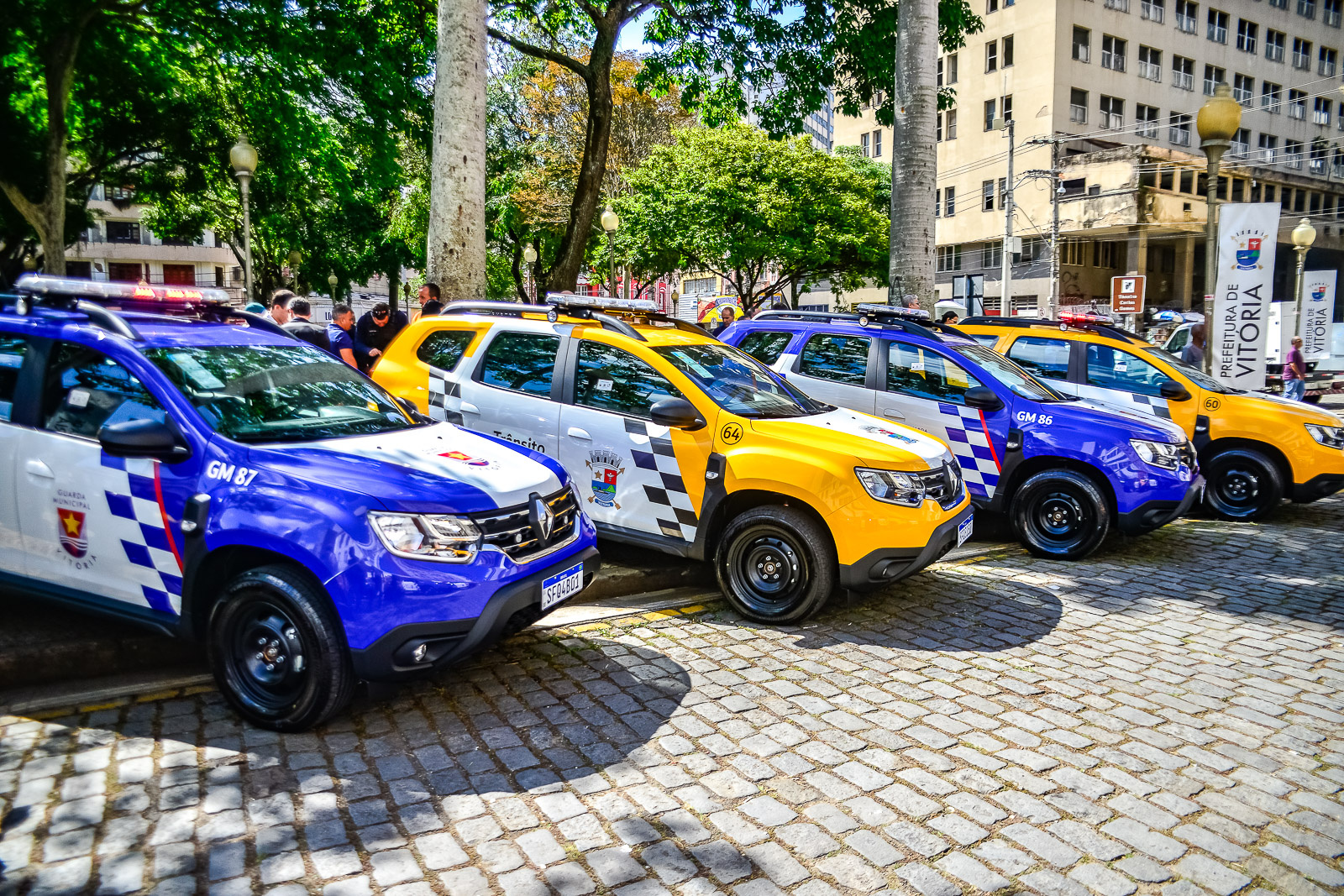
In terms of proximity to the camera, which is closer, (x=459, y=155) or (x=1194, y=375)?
(x=459, y=155)

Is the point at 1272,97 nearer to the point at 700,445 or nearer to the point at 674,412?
the point at 700,445

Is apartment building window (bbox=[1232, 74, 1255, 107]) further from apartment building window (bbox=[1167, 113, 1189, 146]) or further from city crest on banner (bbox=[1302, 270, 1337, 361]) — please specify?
city crest on banner (bbox=[1302, 270, 1337, 361])

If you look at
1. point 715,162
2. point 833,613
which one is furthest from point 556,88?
point 833,613

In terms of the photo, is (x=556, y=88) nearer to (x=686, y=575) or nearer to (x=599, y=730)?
(x=686, y=575)

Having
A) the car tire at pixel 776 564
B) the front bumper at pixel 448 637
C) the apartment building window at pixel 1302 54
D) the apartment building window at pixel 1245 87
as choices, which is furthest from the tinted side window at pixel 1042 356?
the apartment building window at pixel 1302 54

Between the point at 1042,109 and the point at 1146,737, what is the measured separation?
43958 millimetres

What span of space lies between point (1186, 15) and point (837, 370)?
50.4m

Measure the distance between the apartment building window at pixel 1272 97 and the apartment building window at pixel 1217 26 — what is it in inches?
171

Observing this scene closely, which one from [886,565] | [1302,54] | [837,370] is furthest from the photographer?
[1302,54]

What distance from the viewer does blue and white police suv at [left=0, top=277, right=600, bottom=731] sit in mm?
3756

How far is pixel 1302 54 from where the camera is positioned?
5200 centimetres

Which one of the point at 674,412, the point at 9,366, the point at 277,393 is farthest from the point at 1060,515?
the point at 9,366

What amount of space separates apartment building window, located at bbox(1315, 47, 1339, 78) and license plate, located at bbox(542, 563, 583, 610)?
64440 mm

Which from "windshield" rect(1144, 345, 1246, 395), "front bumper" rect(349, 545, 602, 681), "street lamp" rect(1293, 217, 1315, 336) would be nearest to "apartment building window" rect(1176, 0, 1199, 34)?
"street lamp" rect(1293, 217, 1315, 336)
